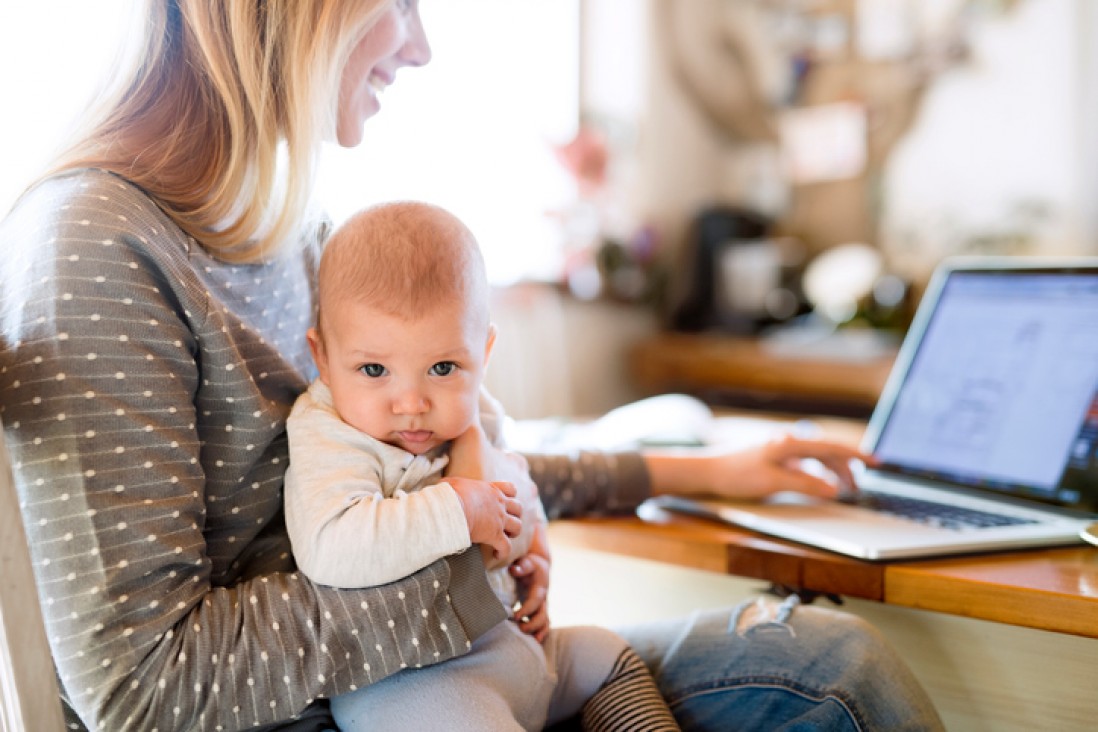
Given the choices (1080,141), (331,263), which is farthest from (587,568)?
(1080,141)

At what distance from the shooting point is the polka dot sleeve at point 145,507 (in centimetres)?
73

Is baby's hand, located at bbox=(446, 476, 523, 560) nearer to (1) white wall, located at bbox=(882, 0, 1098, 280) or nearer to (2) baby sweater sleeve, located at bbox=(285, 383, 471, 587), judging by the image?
(2) baby sweater sleeve, located at bbox=(285, 383, 471, 587)

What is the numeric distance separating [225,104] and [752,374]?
6.58 ft

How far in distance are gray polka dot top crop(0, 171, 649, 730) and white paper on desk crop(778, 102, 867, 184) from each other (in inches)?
102

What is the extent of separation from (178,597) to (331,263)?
31cm

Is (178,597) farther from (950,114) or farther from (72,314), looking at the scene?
(950,114)

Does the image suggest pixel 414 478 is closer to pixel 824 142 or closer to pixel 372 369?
pixel 372 369

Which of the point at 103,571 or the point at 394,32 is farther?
the point at 394,32

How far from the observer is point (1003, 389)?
→ 1197 millimetres

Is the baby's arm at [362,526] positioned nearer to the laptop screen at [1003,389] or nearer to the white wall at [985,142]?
the laptop screen at [1003,389]

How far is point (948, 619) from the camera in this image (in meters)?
0.96

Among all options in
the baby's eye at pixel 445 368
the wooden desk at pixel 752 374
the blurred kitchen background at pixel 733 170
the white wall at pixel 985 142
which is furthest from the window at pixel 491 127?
the baby's eye at pixel 445 368

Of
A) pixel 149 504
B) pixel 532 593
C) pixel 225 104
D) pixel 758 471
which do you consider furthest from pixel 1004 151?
pixel 149 504

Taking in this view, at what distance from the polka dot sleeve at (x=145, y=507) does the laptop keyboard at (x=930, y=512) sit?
1.69ft
